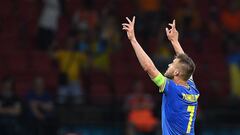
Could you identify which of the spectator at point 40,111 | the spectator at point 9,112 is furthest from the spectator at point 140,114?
the spectator at point 9,112

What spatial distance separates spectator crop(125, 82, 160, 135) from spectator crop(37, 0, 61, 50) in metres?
2.40

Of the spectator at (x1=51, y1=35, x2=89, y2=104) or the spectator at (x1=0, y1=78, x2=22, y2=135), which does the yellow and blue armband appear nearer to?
the spectator at (x1=0, y1=78, x2=22, y2=135)

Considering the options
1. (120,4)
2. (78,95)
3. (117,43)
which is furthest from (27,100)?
(120,4)

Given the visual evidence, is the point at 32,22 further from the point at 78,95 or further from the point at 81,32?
the point at 78,95

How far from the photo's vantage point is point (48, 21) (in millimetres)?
15148

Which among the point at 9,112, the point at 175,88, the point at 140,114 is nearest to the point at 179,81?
the point at 175,88

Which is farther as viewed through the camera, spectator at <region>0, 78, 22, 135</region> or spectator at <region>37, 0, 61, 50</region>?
spectator at <region>37, 0, 61, 50</region>

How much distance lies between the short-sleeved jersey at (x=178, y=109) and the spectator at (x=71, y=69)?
6469 mm

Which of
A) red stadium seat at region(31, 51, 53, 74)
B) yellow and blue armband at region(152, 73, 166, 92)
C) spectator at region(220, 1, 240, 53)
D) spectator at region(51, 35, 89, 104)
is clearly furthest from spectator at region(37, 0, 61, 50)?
yellow and blue armband at region(152, 73, 166, 92)

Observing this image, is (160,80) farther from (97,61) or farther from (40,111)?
(97,61)

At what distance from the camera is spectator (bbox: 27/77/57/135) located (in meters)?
13.1

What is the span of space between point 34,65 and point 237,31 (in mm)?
5219

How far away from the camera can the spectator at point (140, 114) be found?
44.5ft

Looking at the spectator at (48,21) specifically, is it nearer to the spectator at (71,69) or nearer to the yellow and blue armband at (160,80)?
the spectator at (71,69)
